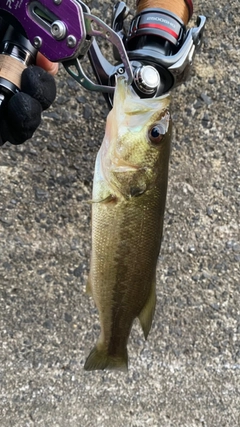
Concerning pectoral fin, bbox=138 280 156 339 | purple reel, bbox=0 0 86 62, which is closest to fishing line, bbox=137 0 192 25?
purple reel, bbox=0 0 86 62

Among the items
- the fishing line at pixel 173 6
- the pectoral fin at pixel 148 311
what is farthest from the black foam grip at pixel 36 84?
the pectoral fin at pixel 148 311

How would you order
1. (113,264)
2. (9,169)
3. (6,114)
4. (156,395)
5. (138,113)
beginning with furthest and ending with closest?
1. (156,395)
2. (9,169)
3. (113,264)
4. (138,113)
5. (6,114)

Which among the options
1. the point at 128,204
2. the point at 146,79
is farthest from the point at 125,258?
the point at 146,79

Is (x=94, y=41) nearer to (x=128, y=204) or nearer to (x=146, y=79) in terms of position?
(x=146, y=79)

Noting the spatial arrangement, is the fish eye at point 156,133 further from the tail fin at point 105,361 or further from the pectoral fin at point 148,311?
the tail fin at point 105,361

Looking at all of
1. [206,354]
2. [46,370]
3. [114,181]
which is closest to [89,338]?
[46,370]

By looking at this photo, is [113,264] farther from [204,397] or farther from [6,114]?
[204,397]

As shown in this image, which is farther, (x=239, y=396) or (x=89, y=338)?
(x=239, y=396)
